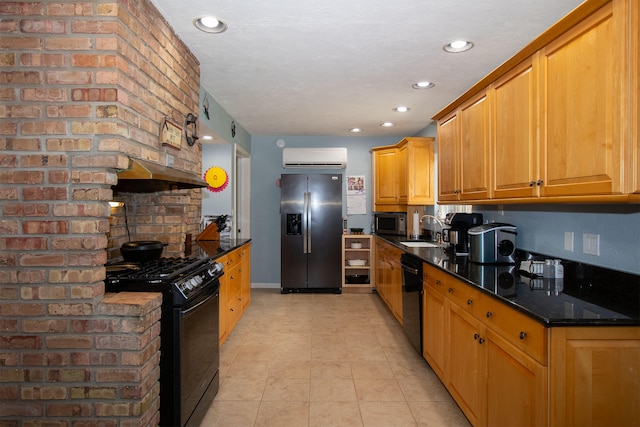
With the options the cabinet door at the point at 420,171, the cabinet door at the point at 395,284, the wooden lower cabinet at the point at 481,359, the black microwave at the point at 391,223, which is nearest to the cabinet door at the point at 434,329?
the wooden lower cabinet at the point at 481,359

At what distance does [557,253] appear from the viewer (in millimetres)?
2404

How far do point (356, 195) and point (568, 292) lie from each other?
14.5ft

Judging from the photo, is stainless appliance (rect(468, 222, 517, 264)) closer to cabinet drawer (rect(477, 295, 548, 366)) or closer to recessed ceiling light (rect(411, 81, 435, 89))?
cabinet drawer (rect(477, 295, 548, 366))

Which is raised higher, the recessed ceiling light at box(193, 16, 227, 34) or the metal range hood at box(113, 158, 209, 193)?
the recessed ceiling light at box(193, 16, 227, 34)

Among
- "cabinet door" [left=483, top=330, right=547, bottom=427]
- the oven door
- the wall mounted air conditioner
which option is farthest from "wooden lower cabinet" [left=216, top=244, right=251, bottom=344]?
"cabinet door" [left=483, top=330, right=547, bottom=427]

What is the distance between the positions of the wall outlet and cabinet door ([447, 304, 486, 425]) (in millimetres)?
744

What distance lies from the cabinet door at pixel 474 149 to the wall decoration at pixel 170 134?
2.07m

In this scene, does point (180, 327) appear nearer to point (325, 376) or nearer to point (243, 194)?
point (325, 376)

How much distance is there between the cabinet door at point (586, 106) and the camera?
1472mm

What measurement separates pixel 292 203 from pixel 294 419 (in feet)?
11.7

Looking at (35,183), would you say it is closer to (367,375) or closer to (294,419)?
(294,419)

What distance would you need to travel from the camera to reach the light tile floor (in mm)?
2420

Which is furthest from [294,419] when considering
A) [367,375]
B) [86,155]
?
[86,155]

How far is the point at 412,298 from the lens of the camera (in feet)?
10.8
